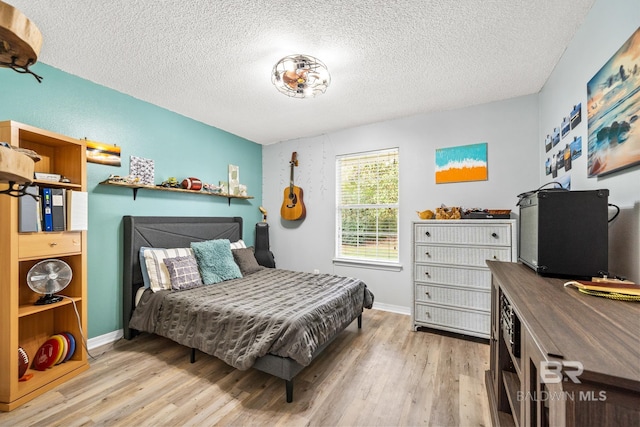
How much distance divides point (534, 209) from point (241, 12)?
80.9 inches

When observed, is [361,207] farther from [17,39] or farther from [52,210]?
[17,39]

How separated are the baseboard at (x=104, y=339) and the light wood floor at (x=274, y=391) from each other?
0.11 m

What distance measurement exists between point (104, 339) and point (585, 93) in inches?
169

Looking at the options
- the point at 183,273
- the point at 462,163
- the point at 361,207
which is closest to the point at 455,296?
the point at 462,163

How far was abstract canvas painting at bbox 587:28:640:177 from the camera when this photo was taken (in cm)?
115

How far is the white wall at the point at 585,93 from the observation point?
118cm

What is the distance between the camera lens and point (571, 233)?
1255mm

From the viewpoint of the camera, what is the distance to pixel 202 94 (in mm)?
2711

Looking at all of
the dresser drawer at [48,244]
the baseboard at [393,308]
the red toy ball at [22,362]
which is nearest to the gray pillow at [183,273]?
the dresser drawer at [48,244]

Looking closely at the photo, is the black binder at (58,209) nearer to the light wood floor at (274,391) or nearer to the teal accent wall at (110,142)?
the teal accent wall at (110,142)

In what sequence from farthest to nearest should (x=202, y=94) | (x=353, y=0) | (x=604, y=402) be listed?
(x=202, y=94)
(x=353, y=0)
(x=604, y=402)

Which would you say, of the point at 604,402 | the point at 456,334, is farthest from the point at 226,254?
the point at 604,402

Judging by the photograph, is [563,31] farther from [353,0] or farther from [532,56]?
[353,0]

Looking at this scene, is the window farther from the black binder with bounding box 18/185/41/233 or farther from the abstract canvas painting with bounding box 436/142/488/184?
the black binder with bounding box 18/185/41/233
